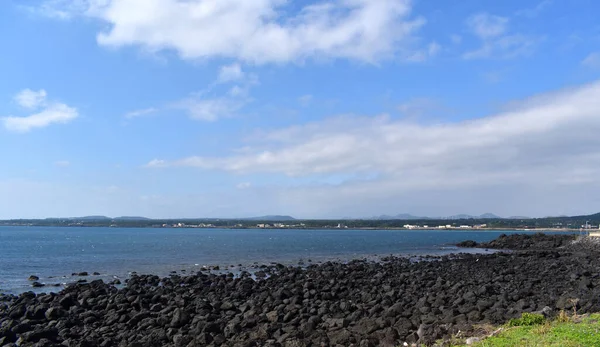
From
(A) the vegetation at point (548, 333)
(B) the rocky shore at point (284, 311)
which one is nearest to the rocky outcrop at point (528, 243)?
(B) the rocky shore at point (284, 311)

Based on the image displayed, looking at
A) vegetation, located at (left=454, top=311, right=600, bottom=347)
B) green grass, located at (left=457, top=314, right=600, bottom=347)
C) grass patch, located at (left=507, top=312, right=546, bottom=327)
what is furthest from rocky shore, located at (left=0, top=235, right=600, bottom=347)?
green grass, located at (left=457, top=314, right=600, bottom=347)

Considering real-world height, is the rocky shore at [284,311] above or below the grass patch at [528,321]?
below

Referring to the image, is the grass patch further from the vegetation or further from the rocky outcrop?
the rocky outcrop

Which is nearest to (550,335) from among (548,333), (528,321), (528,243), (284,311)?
(548,333)

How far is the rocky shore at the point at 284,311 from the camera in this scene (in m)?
15.8

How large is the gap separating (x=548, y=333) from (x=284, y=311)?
10997mm

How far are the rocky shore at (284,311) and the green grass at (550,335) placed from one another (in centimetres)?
186

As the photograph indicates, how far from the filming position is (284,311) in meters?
20.1

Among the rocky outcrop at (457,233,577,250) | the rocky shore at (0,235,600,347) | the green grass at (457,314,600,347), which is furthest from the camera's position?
the rocky outcrop at (457,233,577,250)

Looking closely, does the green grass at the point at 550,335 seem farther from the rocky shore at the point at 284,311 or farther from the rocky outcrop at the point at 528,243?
the rocky outcrop at the point at 528,243

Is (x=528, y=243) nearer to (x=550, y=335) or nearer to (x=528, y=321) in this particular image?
(x=528, y=321)

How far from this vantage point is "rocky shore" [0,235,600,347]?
15.8 m

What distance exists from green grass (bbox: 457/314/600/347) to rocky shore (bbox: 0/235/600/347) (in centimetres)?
186

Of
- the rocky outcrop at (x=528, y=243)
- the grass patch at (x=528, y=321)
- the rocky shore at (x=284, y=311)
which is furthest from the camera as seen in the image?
the rocky outcrop at (x=528, y=243)
